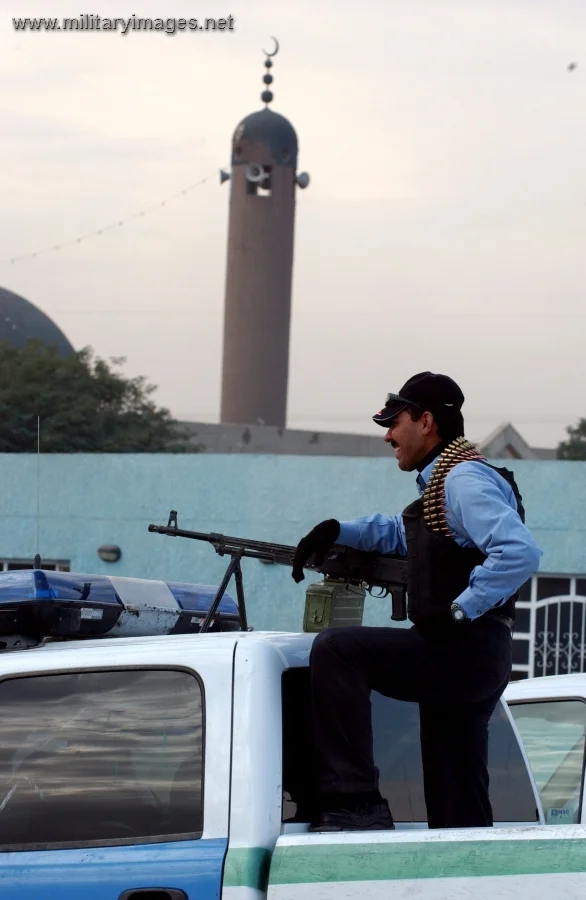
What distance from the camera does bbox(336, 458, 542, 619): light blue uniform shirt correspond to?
10.5 ft

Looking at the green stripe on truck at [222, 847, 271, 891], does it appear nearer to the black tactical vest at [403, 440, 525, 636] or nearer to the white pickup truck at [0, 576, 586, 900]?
the white pickup truck at [0, 576, 586, 900]

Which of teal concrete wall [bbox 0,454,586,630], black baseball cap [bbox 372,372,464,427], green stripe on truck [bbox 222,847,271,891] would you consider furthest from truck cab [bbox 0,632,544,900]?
teal concrete wall [bbox 0,454,586,630]

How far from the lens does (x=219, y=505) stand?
1648 centimetres

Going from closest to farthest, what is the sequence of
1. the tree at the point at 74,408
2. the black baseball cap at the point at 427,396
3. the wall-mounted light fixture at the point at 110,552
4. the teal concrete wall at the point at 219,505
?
the black baseball cap at the point at 427,396
the teal concrete wall at the point at 219,505
the wall-mounted light fixture at the point at 110,552
the tree at the point at 74,408

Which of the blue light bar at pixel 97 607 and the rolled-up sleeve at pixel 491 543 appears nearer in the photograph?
the rolled-up sleeve at pixel 491 543

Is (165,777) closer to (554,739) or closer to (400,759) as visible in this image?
(400,759)

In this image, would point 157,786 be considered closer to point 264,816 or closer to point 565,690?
point 264,816

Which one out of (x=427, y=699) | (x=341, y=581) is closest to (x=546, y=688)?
(x=341, y=581)

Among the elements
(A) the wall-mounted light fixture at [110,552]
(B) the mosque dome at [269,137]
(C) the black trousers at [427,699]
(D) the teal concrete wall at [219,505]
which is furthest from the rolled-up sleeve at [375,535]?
(B) the mosque dome at [269,137]

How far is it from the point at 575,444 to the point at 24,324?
17.6m

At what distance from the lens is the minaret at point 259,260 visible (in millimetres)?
53125

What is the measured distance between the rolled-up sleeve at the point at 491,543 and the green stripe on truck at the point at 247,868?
73cm

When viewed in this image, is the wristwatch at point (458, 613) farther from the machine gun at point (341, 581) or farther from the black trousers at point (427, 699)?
the machine gun at point (341, 581)

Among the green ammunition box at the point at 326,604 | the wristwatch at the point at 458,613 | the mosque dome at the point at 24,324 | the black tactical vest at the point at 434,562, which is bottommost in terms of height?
the green ammunition box at the point at 326,604
